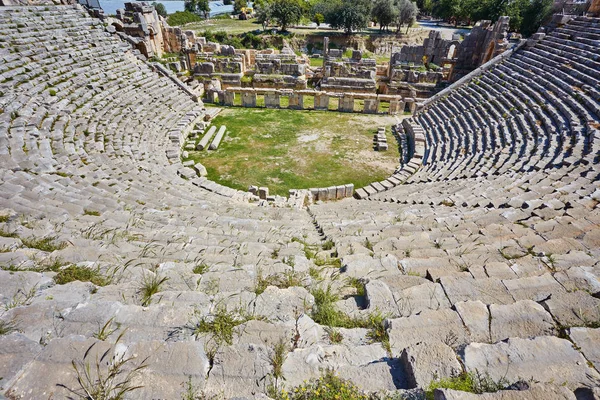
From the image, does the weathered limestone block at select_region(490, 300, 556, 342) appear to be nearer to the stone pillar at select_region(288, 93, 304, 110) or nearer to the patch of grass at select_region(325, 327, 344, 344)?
the patch of grass at select_region(325, 327, 344, 344)

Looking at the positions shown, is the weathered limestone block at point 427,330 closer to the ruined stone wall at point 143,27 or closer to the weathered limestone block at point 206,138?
the weathered limestone block at point 206,138

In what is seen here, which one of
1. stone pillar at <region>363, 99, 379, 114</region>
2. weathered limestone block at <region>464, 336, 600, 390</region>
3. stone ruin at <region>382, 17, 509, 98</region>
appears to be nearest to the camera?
weathered limestone block at <region>464, 336, 600, 390</region>

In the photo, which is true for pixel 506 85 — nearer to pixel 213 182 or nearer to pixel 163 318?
pixel 213 182

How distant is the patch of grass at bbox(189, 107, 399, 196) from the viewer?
41.4ft

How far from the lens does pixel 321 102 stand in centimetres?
1964

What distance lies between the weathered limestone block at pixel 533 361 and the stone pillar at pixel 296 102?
1859cm

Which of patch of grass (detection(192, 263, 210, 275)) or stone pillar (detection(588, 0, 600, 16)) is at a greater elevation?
stone pillar (detection(588, 0, 600, 16))

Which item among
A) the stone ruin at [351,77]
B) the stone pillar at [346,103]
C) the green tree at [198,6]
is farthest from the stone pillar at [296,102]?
the green tree at [198,6]

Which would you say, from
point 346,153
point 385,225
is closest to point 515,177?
point 385,225

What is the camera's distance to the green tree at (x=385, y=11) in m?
41.8

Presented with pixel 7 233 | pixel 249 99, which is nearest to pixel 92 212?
Result: pixel 7 233

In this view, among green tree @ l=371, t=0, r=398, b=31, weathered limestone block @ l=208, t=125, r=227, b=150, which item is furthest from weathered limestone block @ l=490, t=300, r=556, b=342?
green tree @ l=371, t=0, r=398, b=31

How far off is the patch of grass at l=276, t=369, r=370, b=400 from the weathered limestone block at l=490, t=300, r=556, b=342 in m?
1.42

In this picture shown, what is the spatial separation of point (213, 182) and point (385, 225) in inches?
275
